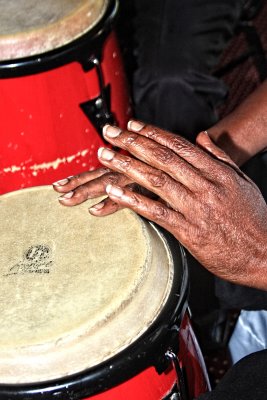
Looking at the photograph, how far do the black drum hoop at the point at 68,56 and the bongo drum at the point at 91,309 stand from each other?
30 centimetres

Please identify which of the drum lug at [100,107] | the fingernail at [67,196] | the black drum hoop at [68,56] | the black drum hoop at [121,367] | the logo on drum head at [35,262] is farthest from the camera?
the drum lug at [100,107]

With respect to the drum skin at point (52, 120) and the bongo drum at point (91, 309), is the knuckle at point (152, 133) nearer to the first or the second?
the bongo drum at point (91, 309)

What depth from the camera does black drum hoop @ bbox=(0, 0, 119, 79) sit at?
135 cm

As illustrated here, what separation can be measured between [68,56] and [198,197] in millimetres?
482

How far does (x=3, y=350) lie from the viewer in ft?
3.18

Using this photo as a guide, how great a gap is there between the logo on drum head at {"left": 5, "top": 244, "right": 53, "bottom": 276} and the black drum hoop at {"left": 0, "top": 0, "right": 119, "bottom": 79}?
40 centimetres

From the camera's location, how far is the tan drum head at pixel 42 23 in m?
1.37

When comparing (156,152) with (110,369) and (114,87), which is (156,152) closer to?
(110,369)

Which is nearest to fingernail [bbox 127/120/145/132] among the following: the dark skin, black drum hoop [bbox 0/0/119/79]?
the dark skin

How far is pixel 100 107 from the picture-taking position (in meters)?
1.49

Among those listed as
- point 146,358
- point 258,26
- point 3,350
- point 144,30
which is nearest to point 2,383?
point 3,350

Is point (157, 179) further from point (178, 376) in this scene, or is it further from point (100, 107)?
point (100, 107)

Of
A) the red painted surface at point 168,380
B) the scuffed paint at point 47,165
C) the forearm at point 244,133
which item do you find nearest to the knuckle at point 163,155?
the red painted surface at point 168,380

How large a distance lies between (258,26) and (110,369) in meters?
2.19
